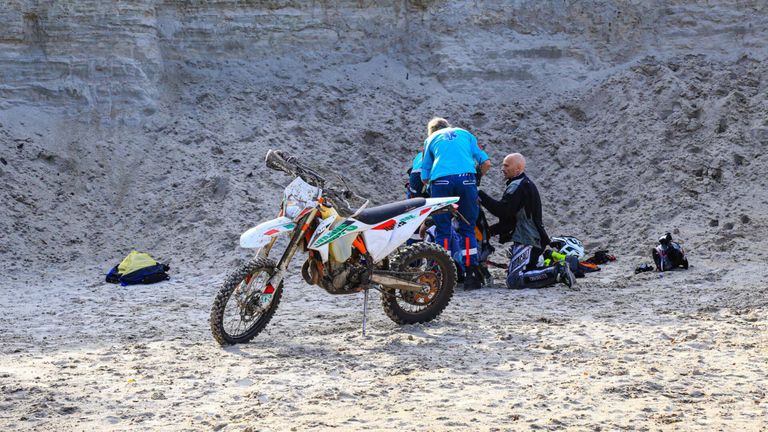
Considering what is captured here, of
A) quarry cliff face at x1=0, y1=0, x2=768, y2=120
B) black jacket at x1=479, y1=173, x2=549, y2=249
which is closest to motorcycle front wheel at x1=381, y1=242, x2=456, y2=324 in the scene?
black jacket at x1=479, y1=173, x2=549, y2=249

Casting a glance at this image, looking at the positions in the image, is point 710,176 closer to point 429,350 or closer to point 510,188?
point 510,188

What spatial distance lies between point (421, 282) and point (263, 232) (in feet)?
4.63

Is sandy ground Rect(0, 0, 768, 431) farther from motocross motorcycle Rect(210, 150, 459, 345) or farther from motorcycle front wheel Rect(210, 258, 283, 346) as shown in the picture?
motocross motorcycle Rect(210, 150, 459, 345)

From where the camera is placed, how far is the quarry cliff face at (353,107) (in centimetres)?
1180

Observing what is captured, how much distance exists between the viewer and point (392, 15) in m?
15.1

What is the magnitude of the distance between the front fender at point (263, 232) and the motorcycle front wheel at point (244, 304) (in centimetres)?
18

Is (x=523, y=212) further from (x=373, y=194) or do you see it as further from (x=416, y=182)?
(x=373, y=194)

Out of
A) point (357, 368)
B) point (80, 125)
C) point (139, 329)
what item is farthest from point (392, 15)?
point (357, 368)

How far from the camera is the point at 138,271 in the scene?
9.96 metres

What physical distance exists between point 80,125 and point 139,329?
6.38m

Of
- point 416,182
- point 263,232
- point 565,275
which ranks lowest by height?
point 565,275

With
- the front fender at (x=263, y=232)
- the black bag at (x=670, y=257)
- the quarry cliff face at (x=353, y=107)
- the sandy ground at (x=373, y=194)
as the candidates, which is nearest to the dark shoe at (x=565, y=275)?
the sandy ground at (x=373, y=194)

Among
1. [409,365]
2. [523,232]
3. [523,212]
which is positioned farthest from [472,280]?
[409,365]

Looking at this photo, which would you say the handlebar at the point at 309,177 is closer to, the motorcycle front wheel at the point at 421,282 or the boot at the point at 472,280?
the motorcycle front wheel at the point at 421,282
